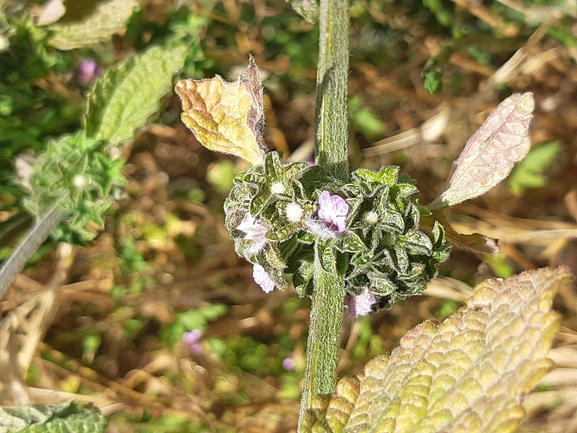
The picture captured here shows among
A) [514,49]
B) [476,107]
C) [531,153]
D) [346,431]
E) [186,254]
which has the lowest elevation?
[186,254]

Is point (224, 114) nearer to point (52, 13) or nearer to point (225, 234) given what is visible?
point (52, 13)

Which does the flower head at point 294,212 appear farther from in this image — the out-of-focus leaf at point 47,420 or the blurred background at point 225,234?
the blurred background at point 225,234

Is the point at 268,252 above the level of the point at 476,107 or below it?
above

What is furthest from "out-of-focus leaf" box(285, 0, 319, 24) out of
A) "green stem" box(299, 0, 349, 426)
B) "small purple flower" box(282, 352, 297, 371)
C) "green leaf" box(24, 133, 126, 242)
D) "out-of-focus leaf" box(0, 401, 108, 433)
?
"small purple flower" box(282, 352, 297, 371)

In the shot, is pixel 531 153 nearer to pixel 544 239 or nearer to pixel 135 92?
pixel 544 239

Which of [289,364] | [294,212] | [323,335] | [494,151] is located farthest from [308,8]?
[289,364]

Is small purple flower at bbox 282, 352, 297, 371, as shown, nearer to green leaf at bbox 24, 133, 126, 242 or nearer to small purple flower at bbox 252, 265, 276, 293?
green leaf at bbox 24, 133, 126, 242

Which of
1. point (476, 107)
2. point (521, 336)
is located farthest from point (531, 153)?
point (521, 336)
